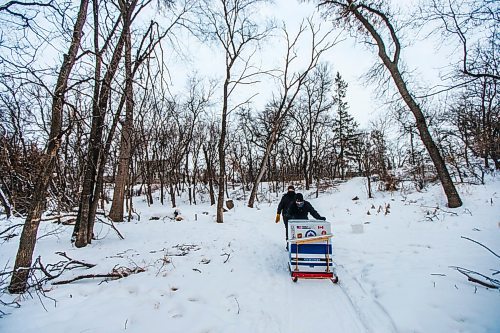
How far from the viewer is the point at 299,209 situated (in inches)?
249

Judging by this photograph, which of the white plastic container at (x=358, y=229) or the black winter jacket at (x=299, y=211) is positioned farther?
the white plastic container at (x=358, y=229)

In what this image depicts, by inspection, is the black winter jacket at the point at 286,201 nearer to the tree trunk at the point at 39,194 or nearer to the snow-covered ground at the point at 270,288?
the snow-covered ground at the point at 270,288

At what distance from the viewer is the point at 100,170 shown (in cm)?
658

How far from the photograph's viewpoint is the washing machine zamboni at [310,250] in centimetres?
452

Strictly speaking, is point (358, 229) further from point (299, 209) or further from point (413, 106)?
point (413, 106)

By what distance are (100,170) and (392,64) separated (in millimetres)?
11356

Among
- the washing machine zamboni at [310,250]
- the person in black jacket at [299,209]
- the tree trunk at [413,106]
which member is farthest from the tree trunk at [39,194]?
the tree trunk at [413,106]

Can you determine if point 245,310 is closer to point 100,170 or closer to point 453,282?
point 453,282

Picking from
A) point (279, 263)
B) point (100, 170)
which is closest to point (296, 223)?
point (279, 263)

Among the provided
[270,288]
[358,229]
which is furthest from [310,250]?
[358,229]

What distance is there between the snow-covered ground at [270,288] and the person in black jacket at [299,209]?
45.5 inches

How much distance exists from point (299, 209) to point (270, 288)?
2482mm

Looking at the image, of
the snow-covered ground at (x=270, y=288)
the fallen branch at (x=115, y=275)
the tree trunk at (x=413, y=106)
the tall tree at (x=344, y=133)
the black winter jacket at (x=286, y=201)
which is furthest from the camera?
the tall tree at (x=344, y=133)

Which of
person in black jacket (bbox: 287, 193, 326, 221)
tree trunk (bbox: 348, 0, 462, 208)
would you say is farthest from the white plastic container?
tree trunk (bbox: 348, 0, 462, 208)
